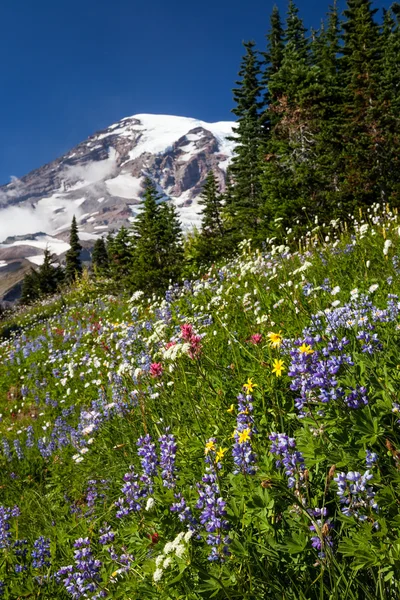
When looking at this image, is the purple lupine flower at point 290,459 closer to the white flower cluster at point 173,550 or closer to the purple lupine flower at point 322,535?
the purple lupine flower at point 322,535

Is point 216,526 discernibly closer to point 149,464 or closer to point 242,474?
point 242,474

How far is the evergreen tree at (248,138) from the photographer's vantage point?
2887 cm

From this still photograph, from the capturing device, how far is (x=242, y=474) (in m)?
2.08

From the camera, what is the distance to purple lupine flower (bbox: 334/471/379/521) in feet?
5.02

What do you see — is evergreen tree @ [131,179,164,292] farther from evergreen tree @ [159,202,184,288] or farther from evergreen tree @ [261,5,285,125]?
evergreen tree @ [261,5,285,125]

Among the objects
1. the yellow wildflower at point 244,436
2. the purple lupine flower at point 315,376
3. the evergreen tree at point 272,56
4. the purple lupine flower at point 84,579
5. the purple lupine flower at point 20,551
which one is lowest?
the purple lupine flower at point 20,551

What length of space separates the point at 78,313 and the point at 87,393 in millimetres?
8355

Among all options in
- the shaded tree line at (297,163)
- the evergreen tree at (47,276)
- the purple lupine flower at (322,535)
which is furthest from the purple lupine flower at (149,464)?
the evergreen tree at (47,276)

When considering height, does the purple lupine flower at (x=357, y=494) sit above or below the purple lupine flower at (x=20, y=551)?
above

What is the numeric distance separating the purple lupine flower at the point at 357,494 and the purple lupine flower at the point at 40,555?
2332 millimetres

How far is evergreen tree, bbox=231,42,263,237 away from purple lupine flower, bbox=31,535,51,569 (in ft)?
83.9

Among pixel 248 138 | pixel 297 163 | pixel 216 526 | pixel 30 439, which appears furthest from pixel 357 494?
pixel 248 138

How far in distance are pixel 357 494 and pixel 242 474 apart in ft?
2.14

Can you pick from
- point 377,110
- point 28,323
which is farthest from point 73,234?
point 377,110
